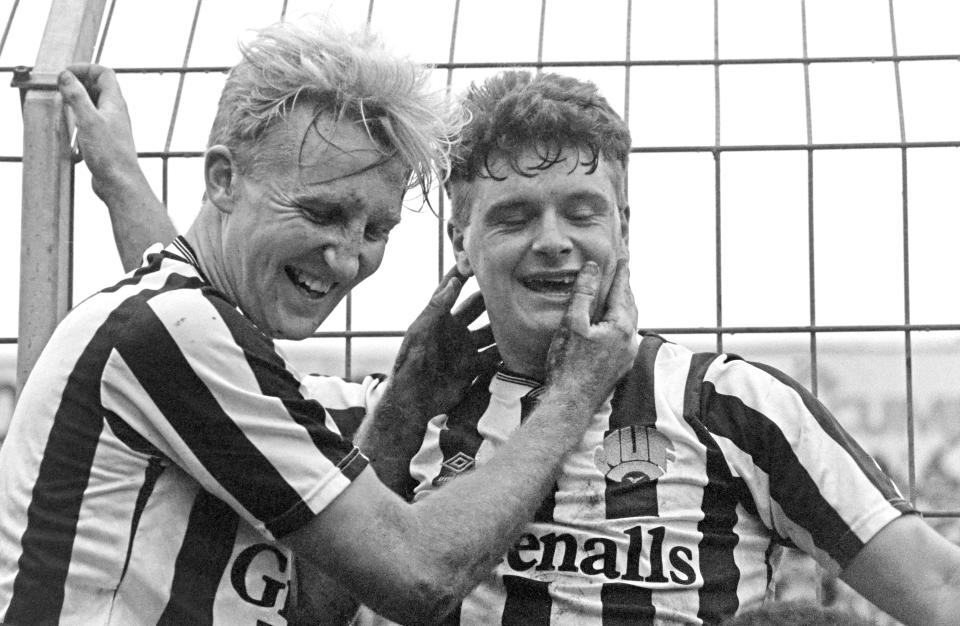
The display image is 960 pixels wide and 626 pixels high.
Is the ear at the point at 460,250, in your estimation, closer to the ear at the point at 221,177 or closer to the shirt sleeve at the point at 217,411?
the ear at the point at 221,177

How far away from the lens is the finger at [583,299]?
2729mm

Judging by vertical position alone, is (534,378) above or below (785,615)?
above

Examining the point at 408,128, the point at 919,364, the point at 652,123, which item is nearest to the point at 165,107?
the point at 652,123

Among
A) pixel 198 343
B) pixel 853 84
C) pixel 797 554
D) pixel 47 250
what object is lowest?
pixel 797 554

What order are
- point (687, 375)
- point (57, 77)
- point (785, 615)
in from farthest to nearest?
point (57, 77) → point (687, 375) → point (785, 615)

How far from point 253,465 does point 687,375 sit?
112 centimetres

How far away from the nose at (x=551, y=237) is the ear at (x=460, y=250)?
0.26 m

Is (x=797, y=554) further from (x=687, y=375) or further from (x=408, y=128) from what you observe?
(x=408, y=128)

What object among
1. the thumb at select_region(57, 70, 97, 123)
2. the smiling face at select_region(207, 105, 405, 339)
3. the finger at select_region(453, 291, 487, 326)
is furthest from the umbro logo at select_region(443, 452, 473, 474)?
the thumb at select_region(57, 70, 97, 123)

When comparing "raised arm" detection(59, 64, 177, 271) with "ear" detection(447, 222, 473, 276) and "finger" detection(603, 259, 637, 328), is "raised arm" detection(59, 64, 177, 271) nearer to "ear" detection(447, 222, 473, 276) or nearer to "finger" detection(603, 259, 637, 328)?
"ear" detection(447, 222, 473, 276)

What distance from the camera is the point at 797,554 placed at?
13.0 ft

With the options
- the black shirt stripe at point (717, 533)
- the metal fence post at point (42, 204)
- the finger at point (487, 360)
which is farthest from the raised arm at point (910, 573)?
the metal fence post at point (42, 204)

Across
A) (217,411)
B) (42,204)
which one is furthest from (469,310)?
(42,204)

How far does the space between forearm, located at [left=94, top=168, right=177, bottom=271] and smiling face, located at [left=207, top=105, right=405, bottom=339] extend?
→ 101 centimetres
